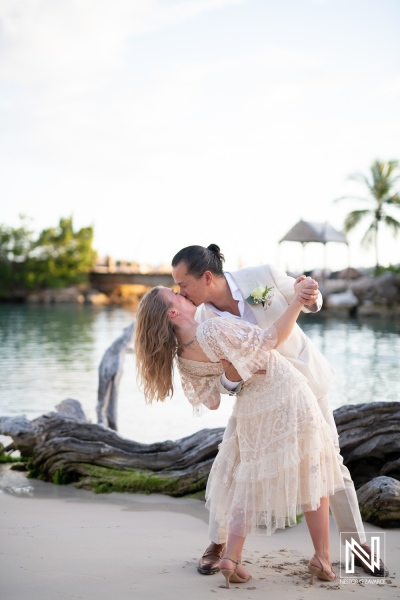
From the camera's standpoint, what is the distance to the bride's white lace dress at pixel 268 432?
2713 millimetres

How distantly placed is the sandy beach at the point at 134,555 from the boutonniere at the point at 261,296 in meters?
1.13

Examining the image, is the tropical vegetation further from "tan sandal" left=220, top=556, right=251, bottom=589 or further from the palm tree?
"tan sandal" left=220, top=556, right=251, bottom=589

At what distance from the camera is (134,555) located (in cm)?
319

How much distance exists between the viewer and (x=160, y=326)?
2781 mm

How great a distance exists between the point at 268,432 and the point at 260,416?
7 centimetres

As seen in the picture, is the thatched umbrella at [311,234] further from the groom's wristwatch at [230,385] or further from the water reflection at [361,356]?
the groom's wristwatch at [230,385]

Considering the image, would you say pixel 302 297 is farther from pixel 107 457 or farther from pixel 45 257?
pixel 45 257

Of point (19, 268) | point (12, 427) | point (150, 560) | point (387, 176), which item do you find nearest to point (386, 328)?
point (387, 176)

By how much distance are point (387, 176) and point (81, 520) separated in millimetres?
34436

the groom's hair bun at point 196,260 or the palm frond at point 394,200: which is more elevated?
the palm frond at point 394,200

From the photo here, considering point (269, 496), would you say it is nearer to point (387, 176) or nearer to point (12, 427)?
point (12, 427)

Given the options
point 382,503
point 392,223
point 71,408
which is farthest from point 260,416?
point 392,223

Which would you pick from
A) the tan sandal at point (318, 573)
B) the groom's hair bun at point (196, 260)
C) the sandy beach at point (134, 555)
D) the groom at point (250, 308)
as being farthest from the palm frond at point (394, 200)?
the tan sandal at point (318, 573)

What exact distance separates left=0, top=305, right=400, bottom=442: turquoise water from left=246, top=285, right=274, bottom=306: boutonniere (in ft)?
16.8
